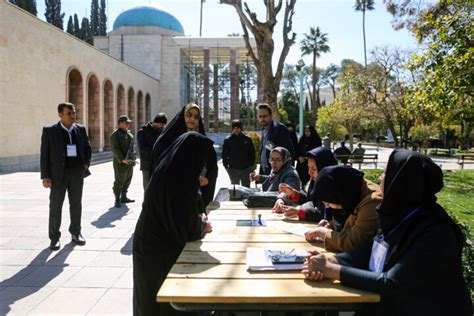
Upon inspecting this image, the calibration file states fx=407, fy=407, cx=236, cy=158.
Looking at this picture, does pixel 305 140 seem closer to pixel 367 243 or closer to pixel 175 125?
pixel 175 125

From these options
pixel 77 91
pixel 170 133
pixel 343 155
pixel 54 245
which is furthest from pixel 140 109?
pixel 170 133

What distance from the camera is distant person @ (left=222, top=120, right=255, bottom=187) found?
25.8ft

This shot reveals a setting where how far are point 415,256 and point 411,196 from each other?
0.28m

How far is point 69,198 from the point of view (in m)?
5.54

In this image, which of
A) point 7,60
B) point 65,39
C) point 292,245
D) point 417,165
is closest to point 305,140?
point 292,245

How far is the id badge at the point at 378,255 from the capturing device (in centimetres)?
210

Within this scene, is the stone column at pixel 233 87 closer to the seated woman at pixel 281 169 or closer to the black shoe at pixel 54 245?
the black shoe at pixel 54 245

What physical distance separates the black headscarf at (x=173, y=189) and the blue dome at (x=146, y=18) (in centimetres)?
3990

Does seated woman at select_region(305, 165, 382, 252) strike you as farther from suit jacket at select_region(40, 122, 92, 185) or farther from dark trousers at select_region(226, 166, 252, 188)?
dark trousers at select_region(226, 166, 252, 188)

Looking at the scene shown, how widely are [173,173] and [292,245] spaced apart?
3.00ft

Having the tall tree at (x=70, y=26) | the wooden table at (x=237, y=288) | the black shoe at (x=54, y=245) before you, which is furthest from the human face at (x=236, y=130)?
the tall tree at (x=70, y=26)

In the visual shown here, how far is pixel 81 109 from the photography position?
21797mm

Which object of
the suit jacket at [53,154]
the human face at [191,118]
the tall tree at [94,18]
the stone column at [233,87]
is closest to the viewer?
the human face at [191,118]

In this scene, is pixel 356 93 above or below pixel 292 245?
above
